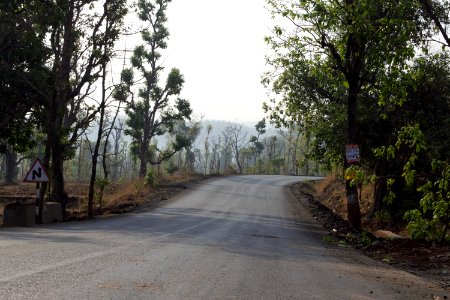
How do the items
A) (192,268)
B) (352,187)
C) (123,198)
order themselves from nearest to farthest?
(192,268)
(352,187)
(123,198)

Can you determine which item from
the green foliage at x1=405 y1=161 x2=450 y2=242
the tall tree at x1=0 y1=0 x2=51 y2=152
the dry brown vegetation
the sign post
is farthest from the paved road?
the dry brown vegetation

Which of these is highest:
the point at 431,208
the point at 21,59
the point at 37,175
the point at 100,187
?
the point at 21,59

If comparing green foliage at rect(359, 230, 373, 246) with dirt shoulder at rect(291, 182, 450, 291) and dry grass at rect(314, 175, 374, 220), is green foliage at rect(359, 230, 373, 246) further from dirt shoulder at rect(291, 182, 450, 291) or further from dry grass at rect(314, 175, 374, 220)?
dry grass at rect(314, 175, 374, 220)

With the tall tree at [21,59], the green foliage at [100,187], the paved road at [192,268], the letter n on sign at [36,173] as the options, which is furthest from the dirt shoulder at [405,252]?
the tall tree at [21,59]

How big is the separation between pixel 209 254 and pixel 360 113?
42.5 feet

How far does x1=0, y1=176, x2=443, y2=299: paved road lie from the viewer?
20.7 feet

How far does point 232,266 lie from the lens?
8.64m

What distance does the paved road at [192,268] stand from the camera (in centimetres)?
632

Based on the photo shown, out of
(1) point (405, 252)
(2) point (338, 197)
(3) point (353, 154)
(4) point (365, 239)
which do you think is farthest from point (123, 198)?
(1) point (405, 252)

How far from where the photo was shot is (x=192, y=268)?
8.13 metres

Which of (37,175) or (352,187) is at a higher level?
(37,175)

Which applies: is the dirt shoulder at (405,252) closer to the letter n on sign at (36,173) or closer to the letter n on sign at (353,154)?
the letter n on sign at (353,154)

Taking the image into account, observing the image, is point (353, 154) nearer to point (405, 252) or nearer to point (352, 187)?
point (352, 187)

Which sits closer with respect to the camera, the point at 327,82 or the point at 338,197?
the point at 327,82
